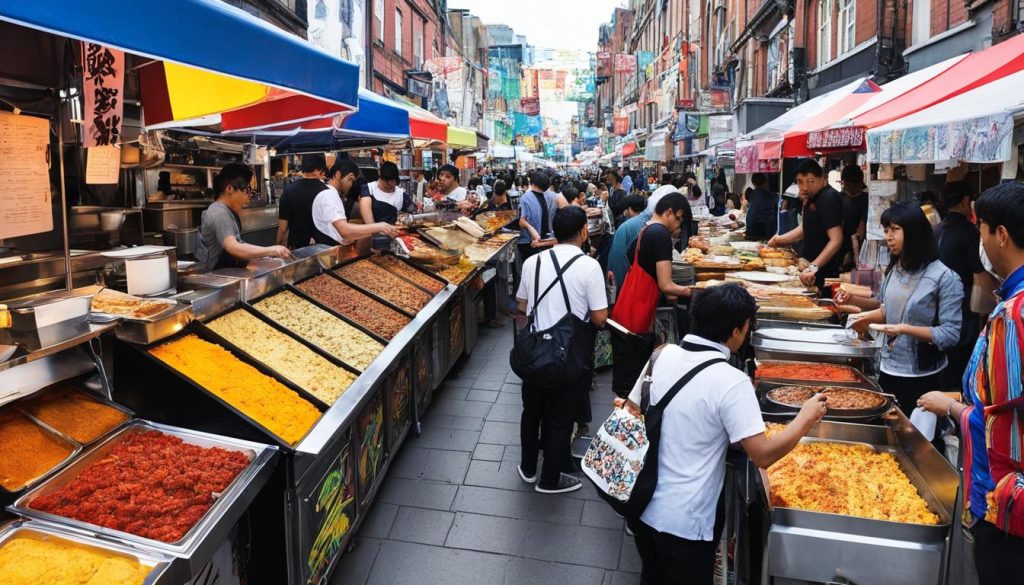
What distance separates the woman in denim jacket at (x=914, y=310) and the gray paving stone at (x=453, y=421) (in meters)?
3.20

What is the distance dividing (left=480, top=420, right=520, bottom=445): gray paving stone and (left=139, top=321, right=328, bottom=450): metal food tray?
235 centimetres

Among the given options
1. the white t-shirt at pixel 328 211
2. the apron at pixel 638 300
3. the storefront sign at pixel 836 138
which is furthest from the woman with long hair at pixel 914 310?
the white t-shirt at pixel 328 211

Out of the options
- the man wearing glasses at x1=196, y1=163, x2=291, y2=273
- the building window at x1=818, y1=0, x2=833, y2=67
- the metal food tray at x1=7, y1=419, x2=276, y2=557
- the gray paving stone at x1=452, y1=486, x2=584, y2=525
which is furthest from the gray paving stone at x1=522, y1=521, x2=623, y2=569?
the building window at x1=818, y1=0, x2=833, y2=67

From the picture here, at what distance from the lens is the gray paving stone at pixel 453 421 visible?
240 inches

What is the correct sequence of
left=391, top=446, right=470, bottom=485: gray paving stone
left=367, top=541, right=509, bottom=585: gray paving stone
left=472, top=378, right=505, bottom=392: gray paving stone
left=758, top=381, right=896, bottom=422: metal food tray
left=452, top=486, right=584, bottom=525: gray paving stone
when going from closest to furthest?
left=758, top=381, right=896, bottom=422: metal food tray < left=367, top=541, right=509, bottom=585: gray paving stone < left=452, top=486, right=584, bottom=525: gray paving stone < left=391, top=446, right=470, bottom=485: gray paving stone < left=472, top=378, right=505, bottom=392: gray paving stone

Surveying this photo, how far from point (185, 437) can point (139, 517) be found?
0.63 m

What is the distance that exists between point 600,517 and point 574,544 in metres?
Answer: 0.38

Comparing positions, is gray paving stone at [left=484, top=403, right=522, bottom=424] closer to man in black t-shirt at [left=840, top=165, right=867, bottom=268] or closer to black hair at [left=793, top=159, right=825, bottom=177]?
black hair at [left=793, top=159, right=825, bottom=177]

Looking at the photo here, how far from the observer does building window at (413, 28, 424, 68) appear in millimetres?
27562

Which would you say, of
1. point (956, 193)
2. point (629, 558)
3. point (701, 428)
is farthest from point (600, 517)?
point (956, 193)

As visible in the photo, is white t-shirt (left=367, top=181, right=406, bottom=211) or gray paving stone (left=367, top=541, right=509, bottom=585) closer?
gray paving stone (left=367, top=541, right=509, bottom=585)

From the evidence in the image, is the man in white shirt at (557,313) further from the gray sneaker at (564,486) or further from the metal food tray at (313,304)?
the metal food tray at (313,304)

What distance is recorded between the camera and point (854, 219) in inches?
316

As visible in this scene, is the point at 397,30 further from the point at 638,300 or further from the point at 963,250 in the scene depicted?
the point at 963,250
